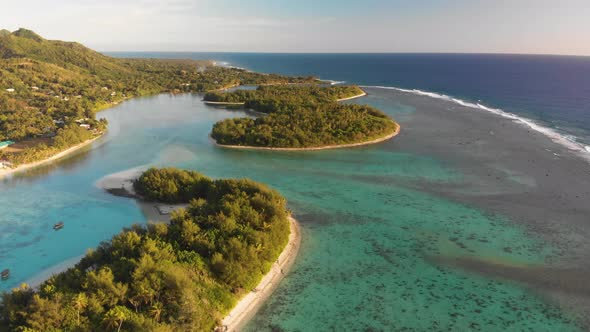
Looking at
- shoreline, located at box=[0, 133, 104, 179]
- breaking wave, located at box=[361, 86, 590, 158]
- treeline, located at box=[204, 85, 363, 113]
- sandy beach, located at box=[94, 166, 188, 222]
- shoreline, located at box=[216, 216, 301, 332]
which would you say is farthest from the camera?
treeline, located at box=[204, 85, 363, 113]

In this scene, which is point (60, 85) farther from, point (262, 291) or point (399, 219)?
point (399, 219)

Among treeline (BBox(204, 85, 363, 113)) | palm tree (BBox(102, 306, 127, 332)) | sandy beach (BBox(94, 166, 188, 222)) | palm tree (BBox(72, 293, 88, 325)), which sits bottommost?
sandy beach (BBox(94, 166, 188, 222))

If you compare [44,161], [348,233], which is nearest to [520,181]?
[348,233]

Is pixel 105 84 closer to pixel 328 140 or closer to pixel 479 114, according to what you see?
pixel 328 140

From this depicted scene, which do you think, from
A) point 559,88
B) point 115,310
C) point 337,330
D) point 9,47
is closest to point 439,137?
point 337,330

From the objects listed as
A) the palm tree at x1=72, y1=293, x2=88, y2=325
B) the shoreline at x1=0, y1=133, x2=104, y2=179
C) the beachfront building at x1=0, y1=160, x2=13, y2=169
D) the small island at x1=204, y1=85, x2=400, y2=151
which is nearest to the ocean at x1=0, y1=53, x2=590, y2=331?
the shoreline at x1=0, y1=133, x2=104, y2=179

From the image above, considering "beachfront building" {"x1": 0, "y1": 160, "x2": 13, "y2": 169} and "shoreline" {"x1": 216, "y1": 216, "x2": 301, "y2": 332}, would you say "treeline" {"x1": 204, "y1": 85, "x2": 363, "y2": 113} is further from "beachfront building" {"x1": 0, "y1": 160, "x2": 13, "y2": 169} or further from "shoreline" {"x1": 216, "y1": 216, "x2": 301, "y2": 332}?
"shoreline" {"x1": 216, "y1": 216, "x2": 301, "y2": 332}

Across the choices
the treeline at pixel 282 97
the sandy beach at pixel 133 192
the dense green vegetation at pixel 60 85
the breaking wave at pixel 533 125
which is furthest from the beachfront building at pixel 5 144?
the breaking wave at pixel 533 125
